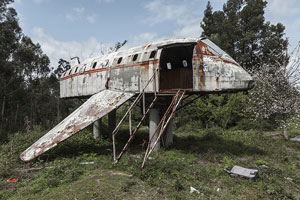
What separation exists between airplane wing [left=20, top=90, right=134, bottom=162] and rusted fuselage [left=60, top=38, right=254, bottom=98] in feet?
3.51

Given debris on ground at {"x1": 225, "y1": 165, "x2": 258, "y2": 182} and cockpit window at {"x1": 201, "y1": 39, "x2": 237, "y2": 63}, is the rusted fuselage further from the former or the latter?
debris on ground at {"x1": 225, "y1": 165, "x2": 258, "y2": 182}

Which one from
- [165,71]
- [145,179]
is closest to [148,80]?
[165,71]

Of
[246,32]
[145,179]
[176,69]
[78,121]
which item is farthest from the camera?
[246,32]

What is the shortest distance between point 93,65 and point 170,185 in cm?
1080

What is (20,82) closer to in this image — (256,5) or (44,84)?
(44,84)

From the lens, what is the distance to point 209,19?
3434cm

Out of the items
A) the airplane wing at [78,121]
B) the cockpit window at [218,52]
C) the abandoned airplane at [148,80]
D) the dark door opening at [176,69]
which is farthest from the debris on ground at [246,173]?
the airplane wing at [78,121]

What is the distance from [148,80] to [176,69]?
Answer: 8.43ft

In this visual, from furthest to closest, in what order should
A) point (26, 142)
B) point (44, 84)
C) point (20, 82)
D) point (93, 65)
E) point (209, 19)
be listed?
point (44, 84) < point (209, 19) < point (20, 82) < point (93, 65) < point (26, 142)

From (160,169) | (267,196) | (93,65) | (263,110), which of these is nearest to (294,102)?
(263,110)

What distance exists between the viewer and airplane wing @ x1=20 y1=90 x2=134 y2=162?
8538 millimetres

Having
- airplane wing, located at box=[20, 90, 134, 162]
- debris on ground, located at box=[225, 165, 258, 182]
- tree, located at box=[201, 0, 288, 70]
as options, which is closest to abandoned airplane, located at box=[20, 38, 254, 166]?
airplane wing, located at box=[20, 90, 134, 162]

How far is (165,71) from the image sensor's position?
12523 millimetres

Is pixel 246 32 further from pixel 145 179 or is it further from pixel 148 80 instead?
pixel 145 179
